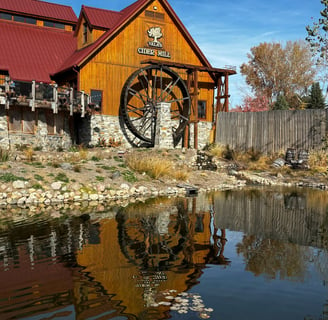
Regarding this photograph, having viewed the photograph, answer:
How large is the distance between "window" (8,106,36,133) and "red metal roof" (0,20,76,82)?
2893 mm

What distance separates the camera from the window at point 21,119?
22.3 metres

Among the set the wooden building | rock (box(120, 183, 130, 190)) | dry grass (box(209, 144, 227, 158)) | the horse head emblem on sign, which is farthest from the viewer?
the horse head emblem on sign

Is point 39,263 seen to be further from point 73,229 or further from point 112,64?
A: point 112,64

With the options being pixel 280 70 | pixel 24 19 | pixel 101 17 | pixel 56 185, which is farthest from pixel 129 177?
pixel 280 70

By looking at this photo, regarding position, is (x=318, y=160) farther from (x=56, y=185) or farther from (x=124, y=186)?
(x=56, y=185)

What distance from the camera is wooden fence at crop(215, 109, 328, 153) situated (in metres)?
A: 23.8

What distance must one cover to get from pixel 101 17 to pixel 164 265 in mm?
23247

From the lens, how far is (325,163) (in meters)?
22.7

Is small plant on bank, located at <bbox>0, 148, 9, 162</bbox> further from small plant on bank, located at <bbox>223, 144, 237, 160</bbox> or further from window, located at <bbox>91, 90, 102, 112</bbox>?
small plant on bank, located at <bbox>223, 144, 237, 160</bbox>

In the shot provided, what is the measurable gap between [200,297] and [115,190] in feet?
33.9

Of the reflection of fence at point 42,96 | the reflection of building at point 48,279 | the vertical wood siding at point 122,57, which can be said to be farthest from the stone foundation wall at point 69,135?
the reflection of building at point 48,279

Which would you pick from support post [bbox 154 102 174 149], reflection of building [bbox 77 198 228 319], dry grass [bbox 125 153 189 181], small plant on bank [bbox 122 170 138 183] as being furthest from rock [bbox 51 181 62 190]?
support post [bbox 154 102 174 149]

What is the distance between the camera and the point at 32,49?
87.4 feet

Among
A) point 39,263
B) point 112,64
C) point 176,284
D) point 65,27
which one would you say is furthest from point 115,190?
point 65,27
